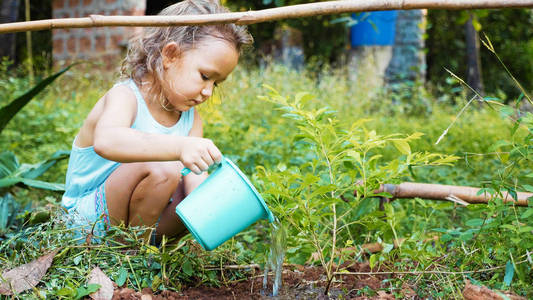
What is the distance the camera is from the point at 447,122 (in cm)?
401

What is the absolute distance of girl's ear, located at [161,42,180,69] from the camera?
180 cm

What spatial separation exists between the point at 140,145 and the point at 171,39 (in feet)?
1.74

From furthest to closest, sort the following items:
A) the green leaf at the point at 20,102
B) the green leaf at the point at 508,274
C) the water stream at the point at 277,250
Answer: the green leaf at the point at 20,102
the water stream at the point at 277,250
the green leaf at the point at 508,274

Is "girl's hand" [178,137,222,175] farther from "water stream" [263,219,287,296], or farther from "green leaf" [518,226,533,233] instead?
"green leaf" [518,226,533,233]

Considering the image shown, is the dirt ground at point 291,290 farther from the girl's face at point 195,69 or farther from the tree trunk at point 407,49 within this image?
the tree trunk at point 407,49

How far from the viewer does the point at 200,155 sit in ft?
4.42

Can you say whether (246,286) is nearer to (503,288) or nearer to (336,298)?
(336,298)

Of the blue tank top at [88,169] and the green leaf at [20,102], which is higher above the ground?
the green leaf at [20,102]

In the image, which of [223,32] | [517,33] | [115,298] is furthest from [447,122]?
[517,33]

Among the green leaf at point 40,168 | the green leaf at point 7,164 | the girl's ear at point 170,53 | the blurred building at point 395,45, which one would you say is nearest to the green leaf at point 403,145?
the girl's ear at point 170,53

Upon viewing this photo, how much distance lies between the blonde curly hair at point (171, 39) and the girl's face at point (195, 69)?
29mm

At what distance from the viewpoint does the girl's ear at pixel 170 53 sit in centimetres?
180

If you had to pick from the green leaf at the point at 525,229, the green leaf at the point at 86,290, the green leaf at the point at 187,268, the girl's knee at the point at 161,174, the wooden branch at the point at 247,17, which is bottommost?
the green leaf at the point at 187,268

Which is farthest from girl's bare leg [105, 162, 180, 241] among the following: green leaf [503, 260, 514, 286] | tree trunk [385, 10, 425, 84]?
tree trunk [385, 10, 425, 84]
